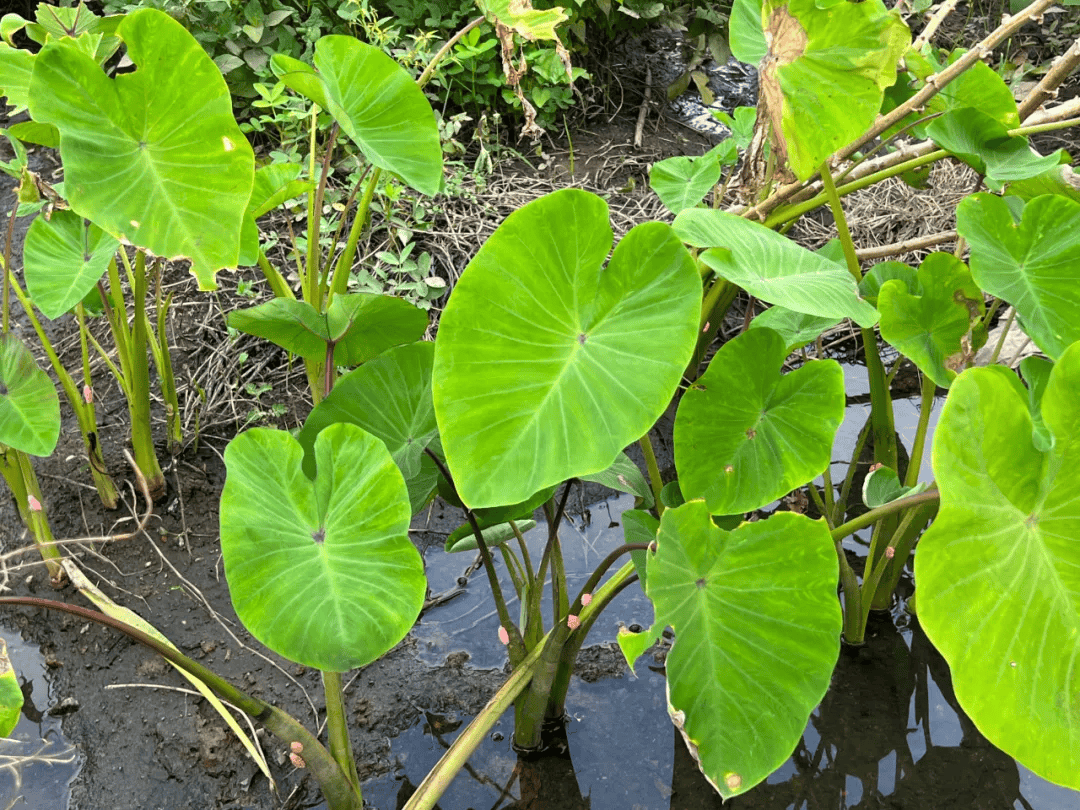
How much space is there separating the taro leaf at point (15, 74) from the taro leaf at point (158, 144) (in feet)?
1.17

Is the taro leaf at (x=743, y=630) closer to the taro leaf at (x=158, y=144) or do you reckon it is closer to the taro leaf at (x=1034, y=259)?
the taro leaf at (x=1034, y=259)

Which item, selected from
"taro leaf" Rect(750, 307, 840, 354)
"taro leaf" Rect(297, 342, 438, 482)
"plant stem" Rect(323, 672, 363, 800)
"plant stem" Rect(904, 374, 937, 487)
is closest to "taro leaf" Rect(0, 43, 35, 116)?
"taro leaf" Rect(297, 342, 438, 482)

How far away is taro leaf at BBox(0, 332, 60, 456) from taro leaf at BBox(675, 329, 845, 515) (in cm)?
97

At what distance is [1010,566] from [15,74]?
157 cm

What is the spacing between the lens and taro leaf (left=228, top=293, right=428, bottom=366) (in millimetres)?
1173

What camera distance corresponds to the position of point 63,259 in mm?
1375

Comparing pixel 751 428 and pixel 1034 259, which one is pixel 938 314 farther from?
pixel 751 428

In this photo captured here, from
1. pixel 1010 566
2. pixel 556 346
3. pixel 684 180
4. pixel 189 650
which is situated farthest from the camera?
pixel 684 180

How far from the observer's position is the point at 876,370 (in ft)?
4.38

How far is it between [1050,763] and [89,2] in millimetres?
3444

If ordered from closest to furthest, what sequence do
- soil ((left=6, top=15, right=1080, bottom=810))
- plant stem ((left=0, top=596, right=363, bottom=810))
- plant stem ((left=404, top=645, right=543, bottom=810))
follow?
1. plant stem ((left=0, top=596, right=363, bottom=810))
2. plant stem ((left=404, top=645, right=543, bottom=810))
3. soil ((left=6, top=15, right=1080, bottom=810))

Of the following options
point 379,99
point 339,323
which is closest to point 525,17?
point 379,99

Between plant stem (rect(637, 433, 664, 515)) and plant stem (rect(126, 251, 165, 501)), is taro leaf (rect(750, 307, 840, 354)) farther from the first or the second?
plant stem (rect(126, 251, 165, 501))

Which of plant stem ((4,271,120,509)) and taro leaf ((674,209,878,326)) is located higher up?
taro leaf ((674,209,878,326))
